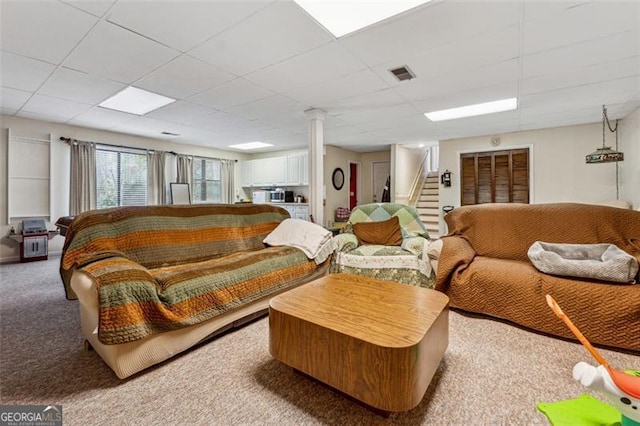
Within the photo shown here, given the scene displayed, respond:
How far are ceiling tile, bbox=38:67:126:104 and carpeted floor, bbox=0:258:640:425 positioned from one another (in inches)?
97.8

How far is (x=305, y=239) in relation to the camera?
3.05m

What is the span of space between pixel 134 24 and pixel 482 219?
3630 mm

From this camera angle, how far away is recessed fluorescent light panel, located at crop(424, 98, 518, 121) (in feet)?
12.8

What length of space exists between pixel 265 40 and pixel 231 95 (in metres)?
1.44

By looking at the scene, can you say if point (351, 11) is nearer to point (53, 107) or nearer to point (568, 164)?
point (53, 107)

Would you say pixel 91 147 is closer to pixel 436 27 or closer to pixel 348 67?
pixel 348 67

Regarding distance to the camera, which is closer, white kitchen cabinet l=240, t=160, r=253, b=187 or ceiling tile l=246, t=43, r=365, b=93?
ceiling tile l=246, t=43, r=365, b=93

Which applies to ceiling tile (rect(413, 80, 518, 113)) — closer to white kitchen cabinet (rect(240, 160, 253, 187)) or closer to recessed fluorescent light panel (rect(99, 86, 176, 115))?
recessed fluorescent light panel (rect(99, 86, 176, 115))

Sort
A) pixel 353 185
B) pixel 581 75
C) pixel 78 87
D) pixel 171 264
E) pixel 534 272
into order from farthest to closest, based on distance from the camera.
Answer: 1. pixel 353 185
2. pixel 78 87
3. pixel 581 75
4. pixel 171 264
5. pixel 534 272

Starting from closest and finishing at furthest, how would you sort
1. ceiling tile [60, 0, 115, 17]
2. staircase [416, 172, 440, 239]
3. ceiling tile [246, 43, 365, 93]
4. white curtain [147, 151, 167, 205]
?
ceiling tile [60, 0, 115, 17], ceiling tile [246, 43, 365, 93], white curtain [147, 151, 167, 205], staircase [416, 172, 440, 239]

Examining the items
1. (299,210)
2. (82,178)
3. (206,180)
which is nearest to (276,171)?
(299,210)

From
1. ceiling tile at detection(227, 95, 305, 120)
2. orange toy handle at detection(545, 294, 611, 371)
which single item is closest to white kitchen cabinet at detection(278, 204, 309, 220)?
ceiling tile at detection(227, 95, 305, 120)

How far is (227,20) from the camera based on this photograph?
206cm

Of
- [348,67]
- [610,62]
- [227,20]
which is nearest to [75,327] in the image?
[227,20]
